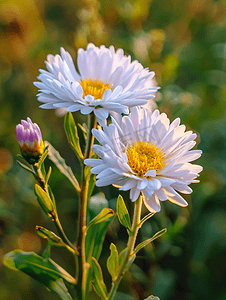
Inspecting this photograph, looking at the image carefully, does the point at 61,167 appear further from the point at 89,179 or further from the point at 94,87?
the point at 94,87

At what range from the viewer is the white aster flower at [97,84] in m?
0.47

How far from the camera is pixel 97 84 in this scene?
A: 0.64m

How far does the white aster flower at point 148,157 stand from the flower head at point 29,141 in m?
0.09

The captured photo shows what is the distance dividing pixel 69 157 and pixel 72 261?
0.37 m

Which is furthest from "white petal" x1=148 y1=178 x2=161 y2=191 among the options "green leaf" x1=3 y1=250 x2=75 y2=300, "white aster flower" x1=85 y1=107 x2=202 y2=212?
"green leaf" x1=3 y1=250 x2=75 y2=300

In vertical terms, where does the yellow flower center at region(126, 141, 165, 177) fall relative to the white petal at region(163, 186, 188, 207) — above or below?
above

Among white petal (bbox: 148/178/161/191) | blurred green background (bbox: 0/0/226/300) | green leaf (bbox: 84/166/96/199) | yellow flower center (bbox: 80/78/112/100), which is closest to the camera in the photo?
white petal (bbox: 148/178/161/191)

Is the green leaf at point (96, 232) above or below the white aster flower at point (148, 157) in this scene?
below

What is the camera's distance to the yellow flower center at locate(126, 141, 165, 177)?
0.50m

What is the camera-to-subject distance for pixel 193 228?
3.19 ft

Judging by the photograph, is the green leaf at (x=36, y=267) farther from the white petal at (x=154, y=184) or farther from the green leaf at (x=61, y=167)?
the white petal at (x=154, y=184)

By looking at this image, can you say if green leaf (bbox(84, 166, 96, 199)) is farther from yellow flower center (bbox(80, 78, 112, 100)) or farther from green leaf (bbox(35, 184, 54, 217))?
yellow flower center (bbox(80, 78, 112, 100))

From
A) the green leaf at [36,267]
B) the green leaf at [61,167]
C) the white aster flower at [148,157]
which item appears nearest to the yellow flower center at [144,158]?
the white aster flower at [148,157]

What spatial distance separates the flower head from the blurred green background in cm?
37
